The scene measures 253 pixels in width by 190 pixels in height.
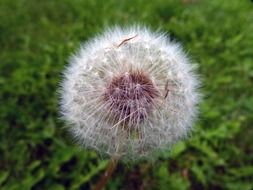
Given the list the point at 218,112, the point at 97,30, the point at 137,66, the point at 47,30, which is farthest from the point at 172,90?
the point at 47,30

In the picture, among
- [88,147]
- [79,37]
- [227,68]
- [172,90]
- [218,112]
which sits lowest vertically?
[88,147]

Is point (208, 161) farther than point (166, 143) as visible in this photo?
Yes

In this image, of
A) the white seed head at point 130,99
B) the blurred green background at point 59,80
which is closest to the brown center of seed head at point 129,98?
the white seed head at point 130,99

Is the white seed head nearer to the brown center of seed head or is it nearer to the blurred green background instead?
the brown center of seed head

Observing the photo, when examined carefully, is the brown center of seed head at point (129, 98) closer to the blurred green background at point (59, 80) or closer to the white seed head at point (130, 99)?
the white seed head at point (130, 99)

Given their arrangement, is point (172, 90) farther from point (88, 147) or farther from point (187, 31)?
point (187, 31)

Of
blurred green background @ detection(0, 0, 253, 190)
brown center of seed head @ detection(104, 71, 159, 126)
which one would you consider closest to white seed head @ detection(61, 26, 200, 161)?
brown center of seed head @ detection(104, 71, 159, 126)

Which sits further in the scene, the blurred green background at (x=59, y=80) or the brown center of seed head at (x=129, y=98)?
the blurred green background at (x=59, y=80)

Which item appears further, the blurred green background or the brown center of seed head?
the blurred green background
